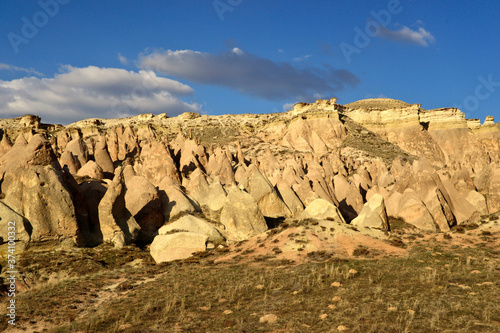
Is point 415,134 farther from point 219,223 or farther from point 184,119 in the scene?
point 219,223

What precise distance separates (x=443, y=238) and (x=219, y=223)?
14.4m

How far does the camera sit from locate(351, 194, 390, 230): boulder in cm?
2708

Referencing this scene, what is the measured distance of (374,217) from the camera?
89.5 feet

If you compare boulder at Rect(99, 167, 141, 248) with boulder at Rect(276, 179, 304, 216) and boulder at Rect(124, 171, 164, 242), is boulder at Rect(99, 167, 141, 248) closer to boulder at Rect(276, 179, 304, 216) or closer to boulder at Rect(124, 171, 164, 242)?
boulder at Rect(124, 171, 164, 242)

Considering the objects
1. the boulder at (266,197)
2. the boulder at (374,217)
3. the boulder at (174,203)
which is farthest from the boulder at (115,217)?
the boulder at (374,217)

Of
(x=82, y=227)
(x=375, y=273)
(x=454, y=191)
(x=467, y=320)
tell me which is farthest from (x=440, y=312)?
(x=454, y=191)

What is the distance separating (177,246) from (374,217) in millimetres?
12838

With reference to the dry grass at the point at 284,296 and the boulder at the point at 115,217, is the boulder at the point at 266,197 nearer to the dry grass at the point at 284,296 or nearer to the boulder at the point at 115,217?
the boulder at the point at 115,217

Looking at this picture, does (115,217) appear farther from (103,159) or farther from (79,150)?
(79,150)

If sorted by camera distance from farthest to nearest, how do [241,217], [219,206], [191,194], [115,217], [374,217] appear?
[191,194]
[219,206]
[241,217]
[374,217]
[115,217]

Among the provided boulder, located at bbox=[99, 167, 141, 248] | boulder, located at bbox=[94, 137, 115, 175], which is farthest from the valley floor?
boulder, located at bbox=[94, 137, 115, 175]

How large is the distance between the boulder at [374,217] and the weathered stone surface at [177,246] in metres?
10.3

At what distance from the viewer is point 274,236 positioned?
2520cm

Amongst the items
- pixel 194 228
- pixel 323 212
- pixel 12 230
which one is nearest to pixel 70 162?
pixel 12 230
